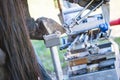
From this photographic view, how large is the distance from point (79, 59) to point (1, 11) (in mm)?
754

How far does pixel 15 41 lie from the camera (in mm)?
583

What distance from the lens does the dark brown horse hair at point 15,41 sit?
22.4 inches

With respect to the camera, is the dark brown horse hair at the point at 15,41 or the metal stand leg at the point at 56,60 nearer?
the dark brown horse hair at the point at 15,41

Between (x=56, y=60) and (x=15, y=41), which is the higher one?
(x=15, y=41)

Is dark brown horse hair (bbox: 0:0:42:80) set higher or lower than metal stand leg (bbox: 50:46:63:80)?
higher

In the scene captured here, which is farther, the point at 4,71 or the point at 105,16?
the point at 105,16

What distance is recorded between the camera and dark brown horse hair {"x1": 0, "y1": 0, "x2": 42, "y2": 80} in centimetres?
57

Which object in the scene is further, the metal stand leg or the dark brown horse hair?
the metal stand leg

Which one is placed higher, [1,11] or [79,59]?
[1,11]

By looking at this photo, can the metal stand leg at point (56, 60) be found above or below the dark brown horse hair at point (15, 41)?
below

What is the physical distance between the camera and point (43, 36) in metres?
1.01

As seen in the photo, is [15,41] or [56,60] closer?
[15,41]

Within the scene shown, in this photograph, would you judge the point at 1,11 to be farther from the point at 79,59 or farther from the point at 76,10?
the point at 76,10

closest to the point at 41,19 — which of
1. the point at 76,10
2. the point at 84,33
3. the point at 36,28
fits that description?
the point at 36,28
